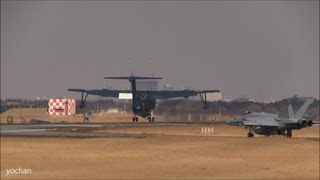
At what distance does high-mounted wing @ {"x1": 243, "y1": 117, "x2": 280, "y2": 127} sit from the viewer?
6200 centimetres

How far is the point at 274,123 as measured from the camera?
6234cm

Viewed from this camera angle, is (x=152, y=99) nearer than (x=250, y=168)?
No

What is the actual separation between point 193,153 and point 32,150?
1055 centimetres

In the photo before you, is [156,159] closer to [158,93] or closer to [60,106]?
[60,106]

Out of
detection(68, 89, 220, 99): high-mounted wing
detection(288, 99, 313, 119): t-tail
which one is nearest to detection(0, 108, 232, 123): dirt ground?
detection(68, 89, 220, 99): high-mounted wing

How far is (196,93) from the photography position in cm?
12850

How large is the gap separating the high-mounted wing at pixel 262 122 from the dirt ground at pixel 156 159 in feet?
56.2

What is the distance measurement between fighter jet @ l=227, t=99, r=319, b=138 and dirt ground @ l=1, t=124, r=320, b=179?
16780 mm

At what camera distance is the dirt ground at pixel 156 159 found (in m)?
27.3

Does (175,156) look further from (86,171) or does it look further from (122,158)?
(86,171)

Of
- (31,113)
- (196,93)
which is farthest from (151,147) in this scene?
(31,113)

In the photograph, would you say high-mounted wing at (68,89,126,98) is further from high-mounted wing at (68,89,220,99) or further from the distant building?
the distant building

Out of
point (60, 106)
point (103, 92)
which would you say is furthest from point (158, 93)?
→ point (60, 106)

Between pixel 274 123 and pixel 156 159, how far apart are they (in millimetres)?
32337
